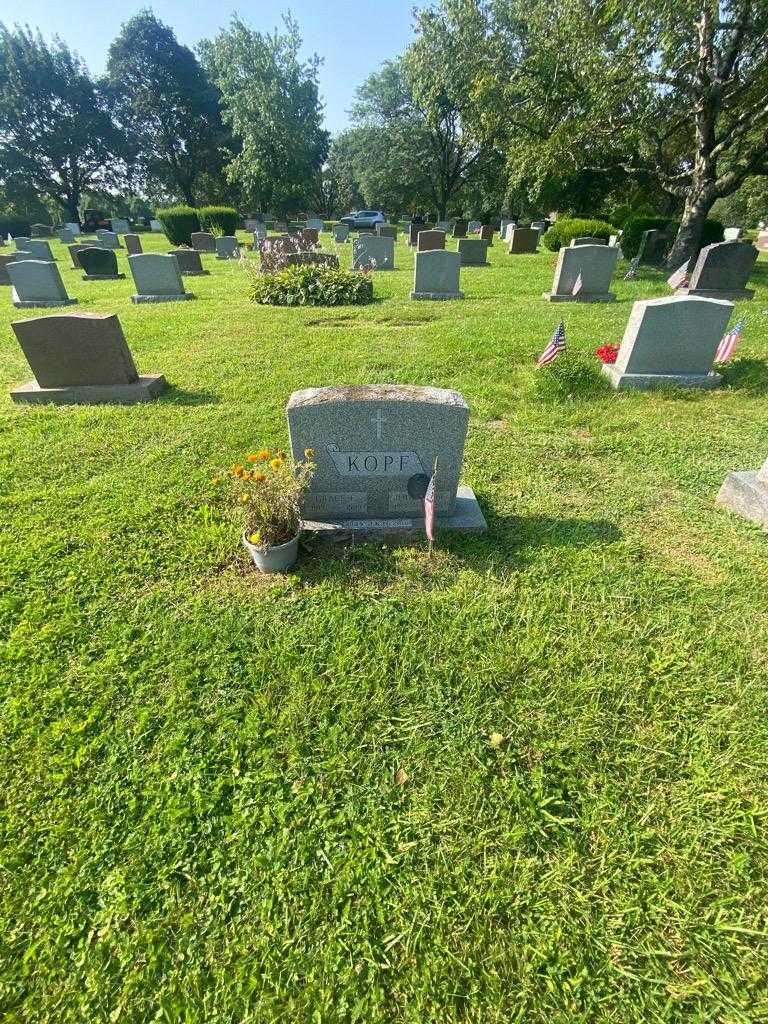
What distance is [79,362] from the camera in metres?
5.24

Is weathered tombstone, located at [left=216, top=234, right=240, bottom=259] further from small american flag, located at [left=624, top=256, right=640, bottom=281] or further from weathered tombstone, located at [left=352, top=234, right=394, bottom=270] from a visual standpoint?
small american flag, located at [left=624, top=256, right=640, bottom=281]

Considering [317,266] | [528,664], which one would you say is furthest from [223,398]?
[317,266]

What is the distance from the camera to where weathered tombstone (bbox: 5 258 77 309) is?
10.7 m

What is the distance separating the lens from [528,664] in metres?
2.39

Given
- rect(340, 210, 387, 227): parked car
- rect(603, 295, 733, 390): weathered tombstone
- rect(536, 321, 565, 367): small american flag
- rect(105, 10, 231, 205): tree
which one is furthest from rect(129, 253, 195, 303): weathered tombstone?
rect(105, 10, 231, 205): tree

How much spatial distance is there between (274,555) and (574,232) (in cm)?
1907

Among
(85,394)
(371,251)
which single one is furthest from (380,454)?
(371,251)

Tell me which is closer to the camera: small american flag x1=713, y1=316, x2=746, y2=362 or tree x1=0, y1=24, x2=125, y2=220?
small american flag x1=713, y1=316, x2=746, y2=362

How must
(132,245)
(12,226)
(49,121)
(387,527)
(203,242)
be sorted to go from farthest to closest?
1. (49,121)
2. (12,226)
3. (203,242)
4. (132,245)
5. (387,527)

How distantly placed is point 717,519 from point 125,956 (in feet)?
13.3

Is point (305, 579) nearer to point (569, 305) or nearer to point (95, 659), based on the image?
point (95, 659)

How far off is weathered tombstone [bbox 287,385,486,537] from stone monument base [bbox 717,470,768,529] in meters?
1.93

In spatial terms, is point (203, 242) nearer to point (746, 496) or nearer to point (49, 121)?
point (746, 496)

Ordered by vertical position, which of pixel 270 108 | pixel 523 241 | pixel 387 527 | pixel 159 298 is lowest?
pixel 159 298
